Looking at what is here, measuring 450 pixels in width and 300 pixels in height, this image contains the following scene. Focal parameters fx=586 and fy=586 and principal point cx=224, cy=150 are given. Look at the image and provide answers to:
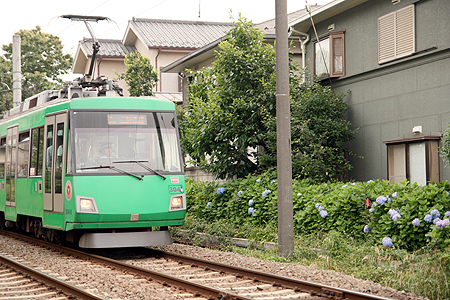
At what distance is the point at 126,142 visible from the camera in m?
11.5

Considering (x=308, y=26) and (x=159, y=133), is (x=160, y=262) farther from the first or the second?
(x=308, y=26)

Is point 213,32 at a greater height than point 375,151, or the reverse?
point 213,32

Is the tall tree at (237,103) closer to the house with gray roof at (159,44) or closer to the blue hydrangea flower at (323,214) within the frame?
the blue hydrangea flower at (323,214)

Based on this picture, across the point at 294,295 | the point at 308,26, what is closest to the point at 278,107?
the point at 294,295

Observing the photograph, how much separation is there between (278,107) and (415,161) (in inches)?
216

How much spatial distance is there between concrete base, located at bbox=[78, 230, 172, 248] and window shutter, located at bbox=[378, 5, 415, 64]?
27.9 ft

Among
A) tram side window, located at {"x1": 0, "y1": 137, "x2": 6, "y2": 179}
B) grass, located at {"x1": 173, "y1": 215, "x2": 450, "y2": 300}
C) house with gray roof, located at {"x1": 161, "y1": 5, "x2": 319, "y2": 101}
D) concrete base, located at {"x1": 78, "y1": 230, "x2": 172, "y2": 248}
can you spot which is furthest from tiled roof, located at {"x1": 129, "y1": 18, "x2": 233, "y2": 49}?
concrete base, located at {"x1": 78, "y1": 230, "x2": 172, "y2": 248}

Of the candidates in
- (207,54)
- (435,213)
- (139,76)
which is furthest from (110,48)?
(435,213)

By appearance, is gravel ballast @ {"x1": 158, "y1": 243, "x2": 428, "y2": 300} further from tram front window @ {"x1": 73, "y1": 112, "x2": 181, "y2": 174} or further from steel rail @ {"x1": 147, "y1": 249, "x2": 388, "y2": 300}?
tram front window @ {"x1": 73, "y1": 112, "x2": 181, "y2": 174}

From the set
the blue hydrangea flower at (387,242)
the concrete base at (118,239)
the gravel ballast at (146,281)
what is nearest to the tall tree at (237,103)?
the gravel ballast at (146,281)

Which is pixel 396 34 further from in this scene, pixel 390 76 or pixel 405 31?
pixel 390 76

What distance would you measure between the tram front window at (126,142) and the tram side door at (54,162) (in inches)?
21.4

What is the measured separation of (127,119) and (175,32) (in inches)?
1314

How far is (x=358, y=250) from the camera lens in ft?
33.1
